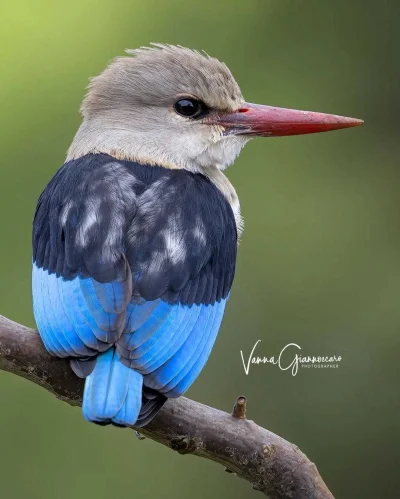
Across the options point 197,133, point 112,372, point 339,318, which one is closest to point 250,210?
point 339,318

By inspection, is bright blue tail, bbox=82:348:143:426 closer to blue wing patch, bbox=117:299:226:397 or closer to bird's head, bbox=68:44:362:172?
blue wing patch, bbox=117:299:226:397

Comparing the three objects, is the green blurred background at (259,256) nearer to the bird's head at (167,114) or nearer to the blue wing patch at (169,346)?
the bird's head at (167,114)

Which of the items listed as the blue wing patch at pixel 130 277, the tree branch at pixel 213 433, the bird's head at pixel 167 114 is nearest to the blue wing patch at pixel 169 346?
the blue wing patch at pixel 130 277

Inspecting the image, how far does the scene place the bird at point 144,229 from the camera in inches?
130

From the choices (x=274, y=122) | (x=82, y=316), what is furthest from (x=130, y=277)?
(x=274, y=122)

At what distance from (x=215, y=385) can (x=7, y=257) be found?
1.03 m

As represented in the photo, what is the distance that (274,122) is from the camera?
14.3ft

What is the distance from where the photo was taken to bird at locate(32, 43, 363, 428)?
3.31 metres

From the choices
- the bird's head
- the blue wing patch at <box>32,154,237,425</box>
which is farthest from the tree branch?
the bird's head

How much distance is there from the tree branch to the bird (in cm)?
10

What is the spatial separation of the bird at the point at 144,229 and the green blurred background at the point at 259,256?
1.31 meters

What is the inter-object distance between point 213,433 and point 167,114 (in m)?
1.18

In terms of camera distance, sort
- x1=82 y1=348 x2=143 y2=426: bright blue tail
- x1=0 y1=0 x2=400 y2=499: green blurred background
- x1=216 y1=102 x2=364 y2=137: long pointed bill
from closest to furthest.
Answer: x1=82 y1=348 x2=143 y2=426: bright blue tail, x1=216 y1=102 x2=364 y2=137: long pointed bill, x1=0 y1=0 x2=400 y2=499: green blurred background

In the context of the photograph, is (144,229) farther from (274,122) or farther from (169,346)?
(274,122)
